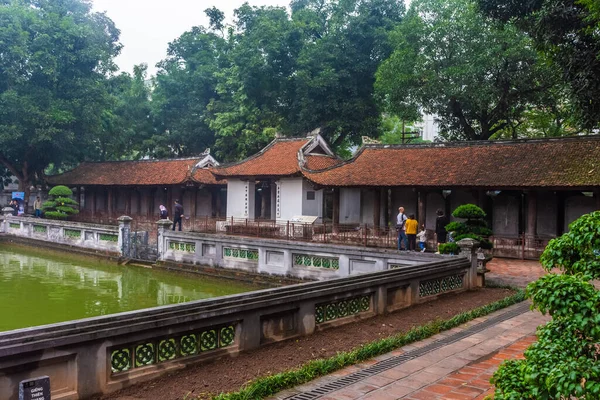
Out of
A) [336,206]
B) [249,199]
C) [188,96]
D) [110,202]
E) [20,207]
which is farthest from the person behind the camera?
[188,96]

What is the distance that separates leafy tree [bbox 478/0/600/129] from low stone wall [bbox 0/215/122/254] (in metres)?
16.8

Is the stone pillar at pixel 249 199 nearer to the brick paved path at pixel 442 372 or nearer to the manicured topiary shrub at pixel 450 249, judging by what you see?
the manicured topiary shrub at pixel 450 249

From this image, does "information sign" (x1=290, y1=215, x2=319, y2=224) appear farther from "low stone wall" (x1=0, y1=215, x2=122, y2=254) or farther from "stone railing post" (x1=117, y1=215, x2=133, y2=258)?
"low stone wall" (x1=0, y1=215, x2=122, y2=254)

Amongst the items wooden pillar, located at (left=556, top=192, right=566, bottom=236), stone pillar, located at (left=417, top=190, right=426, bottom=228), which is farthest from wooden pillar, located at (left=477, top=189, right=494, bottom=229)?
wooden pillar, located at (left=556, top=192, right=566, bottom=236)

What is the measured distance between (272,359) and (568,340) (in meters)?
3.92

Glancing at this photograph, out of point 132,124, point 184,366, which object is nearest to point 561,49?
point 184,366

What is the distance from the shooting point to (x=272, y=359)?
20.8ft

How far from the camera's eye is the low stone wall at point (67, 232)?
2086 cm

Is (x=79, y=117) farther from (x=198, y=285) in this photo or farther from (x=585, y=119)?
(x=585, y=119)

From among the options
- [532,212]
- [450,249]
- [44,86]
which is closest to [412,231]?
[450,249]

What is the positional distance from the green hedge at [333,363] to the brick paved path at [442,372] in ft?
0.32

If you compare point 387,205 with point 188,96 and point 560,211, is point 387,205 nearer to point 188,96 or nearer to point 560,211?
point 560,211

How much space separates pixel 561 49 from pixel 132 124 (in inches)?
1333

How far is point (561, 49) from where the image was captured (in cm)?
1656
